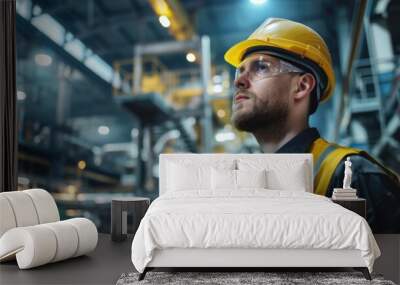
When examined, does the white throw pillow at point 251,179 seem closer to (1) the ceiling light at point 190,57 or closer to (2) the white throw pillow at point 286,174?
(2) the white throw pillow at point 286,174

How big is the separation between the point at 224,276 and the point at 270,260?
331mm

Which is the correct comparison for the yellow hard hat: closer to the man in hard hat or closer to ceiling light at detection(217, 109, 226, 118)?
the man in hard hat

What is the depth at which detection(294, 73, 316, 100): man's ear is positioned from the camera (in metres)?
4.53

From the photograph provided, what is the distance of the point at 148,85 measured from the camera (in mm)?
5148

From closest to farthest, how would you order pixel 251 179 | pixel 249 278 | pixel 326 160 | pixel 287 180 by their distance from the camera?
pixel 249 278
pixel 251 179
pixel 287 180
pixel 326 160

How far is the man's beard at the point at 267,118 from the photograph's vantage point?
14.9ft

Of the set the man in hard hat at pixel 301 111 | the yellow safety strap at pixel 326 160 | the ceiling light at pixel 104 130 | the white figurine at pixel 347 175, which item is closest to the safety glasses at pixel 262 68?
the man in hard hat at pixel 301 111

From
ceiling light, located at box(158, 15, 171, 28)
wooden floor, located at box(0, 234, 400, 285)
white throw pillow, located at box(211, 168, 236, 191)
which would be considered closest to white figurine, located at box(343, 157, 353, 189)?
wooden floor, located at box(0, 234, 400, 285)

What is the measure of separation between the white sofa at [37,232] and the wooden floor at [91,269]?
66mm

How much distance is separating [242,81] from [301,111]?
730 mm

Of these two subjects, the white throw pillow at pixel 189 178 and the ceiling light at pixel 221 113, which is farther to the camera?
the ceiling light at pixel 221 113

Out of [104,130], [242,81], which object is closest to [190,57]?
[242,81]

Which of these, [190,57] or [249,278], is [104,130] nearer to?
[190,57]

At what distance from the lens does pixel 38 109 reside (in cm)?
530
